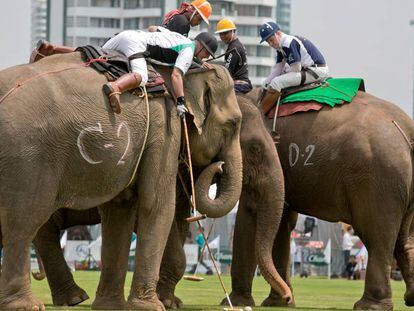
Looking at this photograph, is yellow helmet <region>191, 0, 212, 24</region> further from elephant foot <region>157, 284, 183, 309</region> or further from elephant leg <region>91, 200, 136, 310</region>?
elephant foot <region>157, 284, 183, 309</region>

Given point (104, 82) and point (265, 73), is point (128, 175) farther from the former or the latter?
point (265, 73)

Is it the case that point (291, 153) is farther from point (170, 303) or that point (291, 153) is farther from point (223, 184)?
point (170, 303)

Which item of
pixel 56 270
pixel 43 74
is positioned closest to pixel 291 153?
pixel 56 270

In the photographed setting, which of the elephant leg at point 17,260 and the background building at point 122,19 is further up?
the elephant leg at point 17,260

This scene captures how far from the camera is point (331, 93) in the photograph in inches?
838

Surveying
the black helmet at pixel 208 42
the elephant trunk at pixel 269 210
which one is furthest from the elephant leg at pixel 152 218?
the elephant trunk at pixel 269 210

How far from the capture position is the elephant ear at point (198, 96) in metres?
17.9

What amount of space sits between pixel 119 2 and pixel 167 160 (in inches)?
5793

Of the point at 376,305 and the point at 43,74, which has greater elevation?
the point at 43,74

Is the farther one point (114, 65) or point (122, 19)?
point (122, 19)

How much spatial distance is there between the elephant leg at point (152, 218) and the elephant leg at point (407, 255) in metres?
4.75

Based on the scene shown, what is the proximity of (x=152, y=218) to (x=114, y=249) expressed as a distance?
1.04 m

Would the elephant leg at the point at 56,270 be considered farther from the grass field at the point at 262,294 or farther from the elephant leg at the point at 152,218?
the elephant leg at the point at 152,218

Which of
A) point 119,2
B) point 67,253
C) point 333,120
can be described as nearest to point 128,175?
point 333,120
